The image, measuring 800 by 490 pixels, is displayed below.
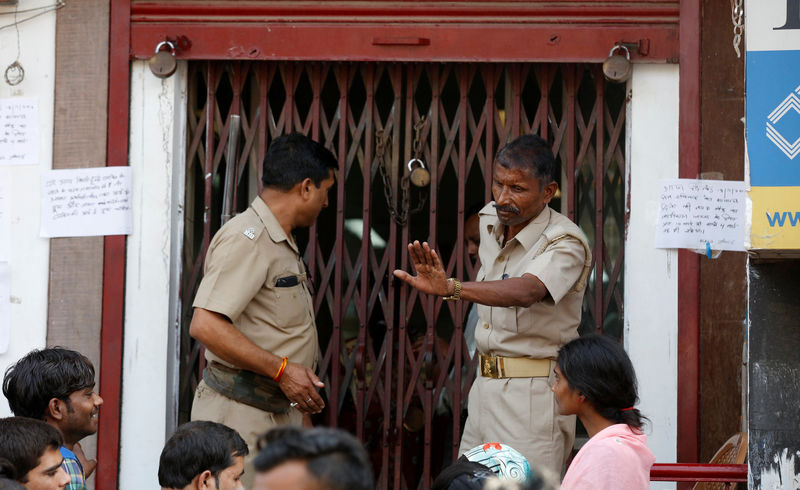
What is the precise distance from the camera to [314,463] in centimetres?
196

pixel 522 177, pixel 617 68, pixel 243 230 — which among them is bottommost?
pixel 243 230

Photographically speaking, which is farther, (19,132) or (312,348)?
(19,132)

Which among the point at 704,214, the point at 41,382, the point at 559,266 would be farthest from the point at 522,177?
the point at 41,382

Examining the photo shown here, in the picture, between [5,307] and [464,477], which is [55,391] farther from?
[464,477]

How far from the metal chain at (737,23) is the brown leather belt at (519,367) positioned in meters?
1.67

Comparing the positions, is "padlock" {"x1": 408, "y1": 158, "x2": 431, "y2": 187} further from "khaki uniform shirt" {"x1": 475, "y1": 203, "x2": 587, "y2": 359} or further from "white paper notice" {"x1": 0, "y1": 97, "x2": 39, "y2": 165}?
"white paper notice" {"x1": 0, "y1": 97, "x2": 39, "y2": 165}

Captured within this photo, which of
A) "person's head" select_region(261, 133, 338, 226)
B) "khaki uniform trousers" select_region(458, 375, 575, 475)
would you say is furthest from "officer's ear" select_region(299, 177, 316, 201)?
"khaki uniform trousers" select_region(458, 375, 575, 475)

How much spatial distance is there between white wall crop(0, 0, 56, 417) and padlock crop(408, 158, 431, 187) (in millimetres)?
1696

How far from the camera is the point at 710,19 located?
485 centimetres

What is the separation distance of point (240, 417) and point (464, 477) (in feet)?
5.42

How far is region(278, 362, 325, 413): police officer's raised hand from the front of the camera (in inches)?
167

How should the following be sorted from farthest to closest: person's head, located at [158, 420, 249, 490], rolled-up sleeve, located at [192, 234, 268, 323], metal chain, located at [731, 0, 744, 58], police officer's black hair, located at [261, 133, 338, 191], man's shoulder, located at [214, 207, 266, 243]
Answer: metal chain, located at [731, 0, 744, 58], police officer's black hair, located at [261, 133, 338, 191], man's shoulder, located at [214, 207, 266, 243], rolled-up sleeve, located at [192, 234, 268, 323], person's head, located at [158, 420, 249, 490]

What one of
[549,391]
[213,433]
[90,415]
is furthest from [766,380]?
[90,415]

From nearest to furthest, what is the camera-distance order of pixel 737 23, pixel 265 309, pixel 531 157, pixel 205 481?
1. pixel 205 481
2. pixel 531 157
3. pixel 265 309
4. pixel 737 23
